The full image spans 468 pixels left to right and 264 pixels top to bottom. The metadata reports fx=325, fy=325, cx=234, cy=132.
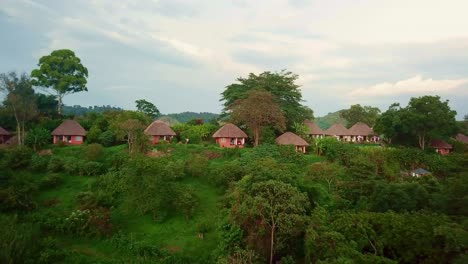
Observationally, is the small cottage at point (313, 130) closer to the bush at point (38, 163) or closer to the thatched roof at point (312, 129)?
the thatched roof at point (312, 129)

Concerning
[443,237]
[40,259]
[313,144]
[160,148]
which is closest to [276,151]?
[313,144]

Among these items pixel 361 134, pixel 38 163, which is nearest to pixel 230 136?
pixel 38 163

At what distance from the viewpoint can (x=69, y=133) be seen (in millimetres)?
30469

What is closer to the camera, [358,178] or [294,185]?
[294,185]

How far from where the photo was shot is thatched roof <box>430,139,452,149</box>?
99.8 ft

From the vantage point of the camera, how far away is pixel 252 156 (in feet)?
79.7

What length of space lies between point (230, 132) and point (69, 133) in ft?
49.6

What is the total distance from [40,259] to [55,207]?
6167 mm

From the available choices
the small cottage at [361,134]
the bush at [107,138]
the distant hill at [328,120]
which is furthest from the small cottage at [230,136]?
the distant hill at [328,120]

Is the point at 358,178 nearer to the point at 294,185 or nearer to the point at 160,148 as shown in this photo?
the point at 294,185


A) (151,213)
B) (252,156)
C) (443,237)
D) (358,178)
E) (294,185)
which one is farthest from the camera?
(252,156)

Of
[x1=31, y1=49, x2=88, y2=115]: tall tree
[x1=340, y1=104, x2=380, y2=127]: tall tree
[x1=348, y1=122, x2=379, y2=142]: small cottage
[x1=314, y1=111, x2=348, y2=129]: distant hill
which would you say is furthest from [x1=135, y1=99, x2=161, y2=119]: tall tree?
[x1=314, y1=111, x2=348, y2=129]: distant hill

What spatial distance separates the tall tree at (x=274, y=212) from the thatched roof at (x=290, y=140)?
16.4 meters

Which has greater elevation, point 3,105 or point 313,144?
point 3,105
